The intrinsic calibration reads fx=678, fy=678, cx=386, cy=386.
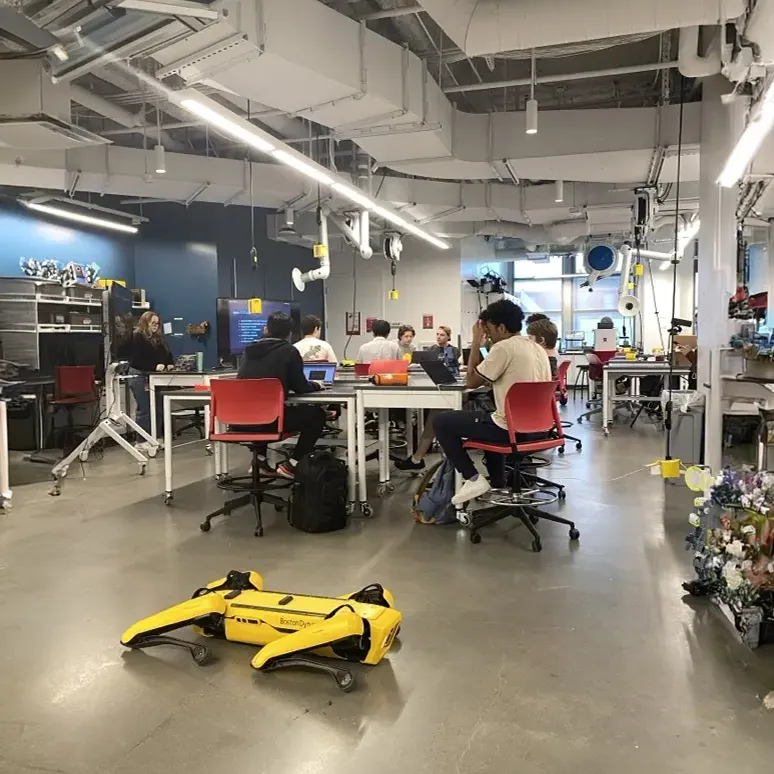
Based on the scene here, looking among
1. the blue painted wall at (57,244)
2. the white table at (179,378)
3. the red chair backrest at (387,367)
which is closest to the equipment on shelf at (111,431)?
the white table at (179,378)

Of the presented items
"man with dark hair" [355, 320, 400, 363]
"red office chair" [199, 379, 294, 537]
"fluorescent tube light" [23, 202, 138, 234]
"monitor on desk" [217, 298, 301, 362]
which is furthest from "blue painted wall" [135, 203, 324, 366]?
"red office chair" [199, 379, 294, 537]

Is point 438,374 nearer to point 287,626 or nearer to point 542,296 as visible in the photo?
point 287,626

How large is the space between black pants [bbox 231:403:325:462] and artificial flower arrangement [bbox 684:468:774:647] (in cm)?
259

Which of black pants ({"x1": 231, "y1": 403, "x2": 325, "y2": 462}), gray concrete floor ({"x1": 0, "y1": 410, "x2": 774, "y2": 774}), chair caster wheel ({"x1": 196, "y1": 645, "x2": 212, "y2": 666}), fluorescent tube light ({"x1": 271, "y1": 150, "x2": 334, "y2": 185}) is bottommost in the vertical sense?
gray concrete floor ({"x1": 0, "y1": 410, "x2": 774, "y2": 774})

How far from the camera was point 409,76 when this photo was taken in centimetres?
518

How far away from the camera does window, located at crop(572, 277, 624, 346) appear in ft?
50.3

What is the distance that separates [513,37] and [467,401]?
7.54ft

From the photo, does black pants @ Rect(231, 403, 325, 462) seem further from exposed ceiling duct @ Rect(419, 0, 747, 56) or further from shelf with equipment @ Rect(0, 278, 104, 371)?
shelf with equipment @ Rect(0, 278, 104, 371)

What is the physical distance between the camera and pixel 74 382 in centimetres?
688

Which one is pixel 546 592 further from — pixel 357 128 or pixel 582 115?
pixel 582 115

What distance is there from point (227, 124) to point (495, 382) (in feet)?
8.14

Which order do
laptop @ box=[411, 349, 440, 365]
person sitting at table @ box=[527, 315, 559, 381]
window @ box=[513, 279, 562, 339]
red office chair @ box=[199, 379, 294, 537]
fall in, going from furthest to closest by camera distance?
window @ box=[513, 279, 562, 339] < person sitting at table @ box=[527, 315, 559, 381] < laptop @ box=[411, 349, 440, 365] < red office chair @ box=[199, 379, 294, 537]

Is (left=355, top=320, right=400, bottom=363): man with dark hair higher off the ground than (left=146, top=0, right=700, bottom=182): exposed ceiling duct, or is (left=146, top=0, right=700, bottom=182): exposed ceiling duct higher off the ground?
(left=146, top=0, right=700, bottom=182): exposed ceiling duct

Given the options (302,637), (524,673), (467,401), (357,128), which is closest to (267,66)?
(357,128)
